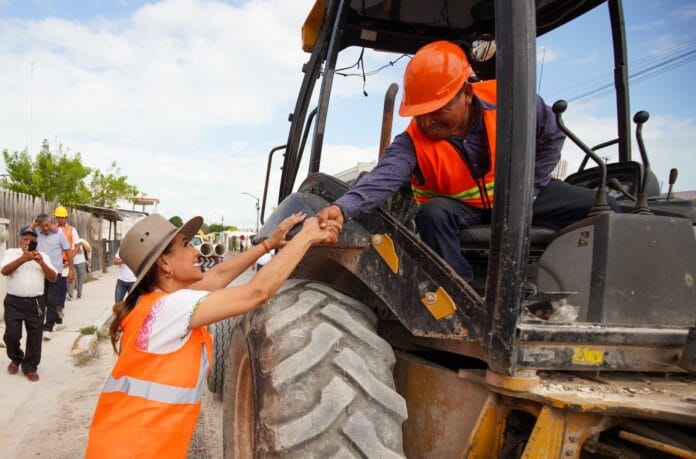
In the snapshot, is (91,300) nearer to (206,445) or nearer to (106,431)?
(206,445)

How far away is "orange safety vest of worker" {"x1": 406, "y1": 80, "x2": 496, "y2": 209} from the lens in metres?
2.36

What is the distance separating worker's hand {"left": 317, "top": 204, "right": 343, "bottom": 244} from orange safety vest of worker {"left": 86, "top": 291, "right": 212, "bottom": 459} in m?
0.76

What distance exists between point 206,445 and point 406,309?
3.00 meters

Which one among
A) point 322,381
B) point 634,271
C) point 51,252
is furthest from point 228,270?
point 51,252

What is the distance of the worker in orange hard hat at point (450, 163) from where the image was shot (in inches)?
86.4

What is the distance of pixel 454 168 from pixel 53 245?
8071 mm

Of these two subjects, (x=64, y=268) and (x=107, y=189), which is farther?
(x=107, y=189)

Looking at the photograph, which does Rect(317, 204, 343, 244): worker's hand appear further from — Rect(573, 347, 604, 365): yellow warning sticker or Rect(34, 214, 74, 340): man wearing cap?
Rect(34, 214, 74, 340): man wearing cap

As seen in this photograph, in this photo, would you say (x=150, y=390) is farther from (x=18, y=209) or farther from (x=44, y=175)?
(x=44, y=175)

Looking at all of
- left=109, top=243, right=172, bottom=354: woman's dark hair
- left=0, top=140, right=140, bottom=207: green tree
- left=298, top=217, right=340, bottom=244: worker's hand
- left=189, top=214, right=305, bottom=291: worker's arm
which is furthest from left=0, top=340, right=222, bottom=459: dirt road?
left=0, top=140, right=140, bottom=207: green tree

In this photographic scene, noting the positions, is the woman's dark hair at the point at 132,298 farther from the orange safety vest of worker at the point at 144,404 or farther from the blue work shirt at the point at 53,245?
the blue work shirt at the point at 53,245

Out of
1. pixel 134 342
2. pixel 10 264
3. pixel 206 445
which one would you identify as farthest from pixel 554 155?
pixel 10 264

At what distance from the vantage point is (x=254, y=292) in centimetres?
206

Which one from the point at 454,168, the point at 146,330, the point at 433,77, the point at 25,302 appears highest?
the point at 433,77
